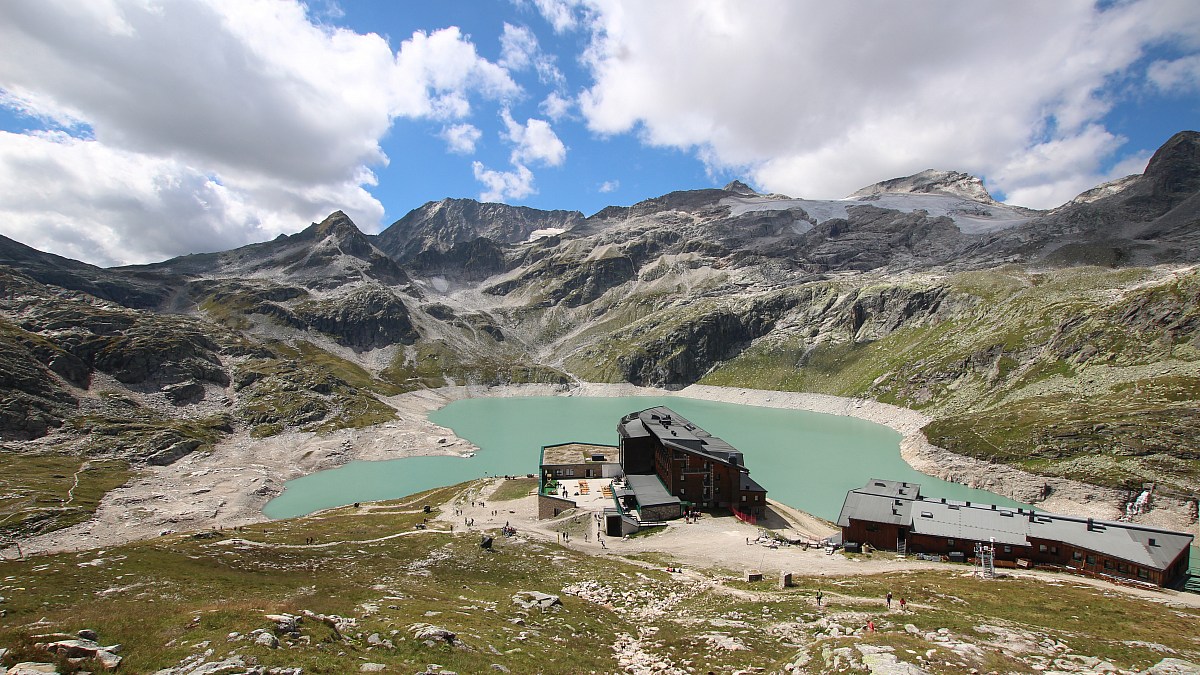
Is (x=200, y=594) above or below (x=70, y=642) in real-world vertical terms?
below

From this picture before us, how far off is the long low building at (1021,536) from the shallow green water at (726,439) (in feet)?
61.5

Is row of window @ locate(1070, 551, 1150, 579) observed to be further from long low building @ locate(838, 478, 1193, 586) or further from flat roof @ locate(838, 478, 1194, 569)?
flat roof @ locate(838, 478, 1194, 569)

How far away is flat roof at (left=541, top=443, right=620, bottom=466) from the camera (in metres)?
69.0

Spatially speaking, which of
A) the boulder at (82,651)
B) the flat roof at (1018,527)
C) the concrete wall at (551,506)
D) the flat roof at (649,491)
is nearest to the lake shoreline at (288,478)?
the flat roof at (1018,527)

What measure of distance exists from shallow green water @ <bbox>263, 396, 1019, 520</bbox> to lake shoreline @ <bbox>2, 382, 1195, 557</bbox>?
9.77ft

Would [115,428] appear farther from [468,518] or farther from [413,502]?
[468,518]

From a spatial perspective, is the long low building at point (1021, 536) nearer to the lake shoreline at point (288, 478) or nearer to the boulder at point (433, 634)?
the lake shoreline at point (288, 478)

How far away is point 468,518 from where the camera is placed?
187ft

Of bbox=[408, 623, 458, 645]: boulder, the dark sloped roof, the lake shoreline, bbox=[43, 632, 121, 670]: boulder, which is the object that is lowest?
the lake shoreline

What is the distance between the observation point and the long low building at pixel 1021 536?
37594mm

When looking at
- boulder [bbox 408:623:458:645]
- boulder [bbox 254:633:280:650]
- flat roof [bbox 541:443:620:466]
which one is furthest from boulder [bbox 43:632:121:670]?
flat roof [bbox 541:443:620:466]

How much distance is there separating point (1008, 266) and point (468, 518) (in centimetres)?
21818

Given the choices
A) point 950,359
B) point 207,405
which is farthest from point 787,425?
point 207,405

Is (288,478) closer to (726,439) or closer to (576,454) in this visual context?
(576,454)
